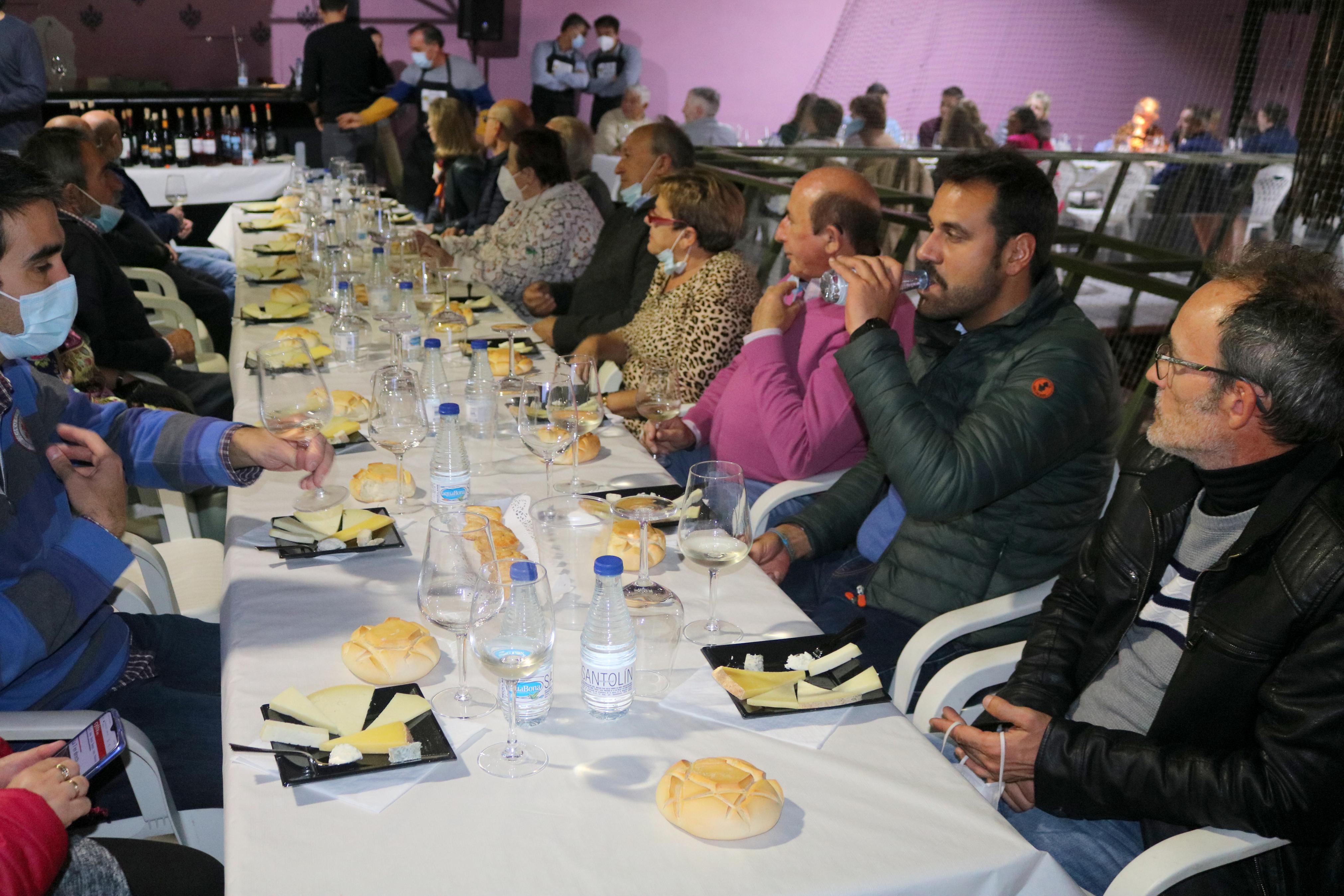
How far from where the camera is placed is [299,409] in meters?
2.01

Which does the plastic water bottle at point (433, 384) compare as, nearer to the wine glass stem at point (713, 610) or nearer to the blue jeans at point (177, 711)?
the blue jeans at point (177, 711)

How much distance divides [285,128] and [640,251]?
557 centimetres

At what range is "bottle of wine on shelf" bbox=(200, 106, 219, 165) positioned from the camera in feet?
23.8

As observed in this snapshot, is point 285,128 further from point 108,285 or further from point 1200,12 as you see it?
point 1200,12

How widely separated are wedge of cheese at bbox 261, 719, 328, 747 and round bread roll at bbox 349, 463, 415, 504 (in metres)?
0.79

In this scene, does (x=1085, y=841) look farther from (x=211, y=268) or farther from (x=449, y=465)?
(x=211, y=268)

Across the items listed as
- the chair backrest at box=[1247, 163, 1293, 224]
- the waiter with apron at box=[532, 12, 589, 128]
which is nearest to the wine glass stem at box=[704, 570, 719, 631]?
the chair backrest at box=[1247, 163, 1293, 224]

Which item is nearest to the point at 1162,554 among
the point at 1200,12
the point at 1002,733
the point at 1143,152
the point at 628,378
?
the point at 1002,733

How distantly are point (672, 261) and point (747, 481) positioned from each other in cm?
86

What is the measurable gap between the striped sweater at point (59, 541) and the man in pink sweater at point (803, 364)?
1.15 metres

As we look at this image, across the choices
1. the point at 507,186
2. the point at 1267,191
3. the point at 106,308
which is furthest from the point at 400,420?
the point at 1267,191

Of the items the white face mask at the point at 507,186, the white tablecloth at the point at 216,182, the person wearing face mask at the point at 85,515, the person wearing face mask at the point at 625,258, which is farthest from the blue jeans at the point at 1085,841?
the white tablecloth at the point at 216,182

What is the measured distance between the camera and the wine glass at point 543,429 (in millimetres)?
1930

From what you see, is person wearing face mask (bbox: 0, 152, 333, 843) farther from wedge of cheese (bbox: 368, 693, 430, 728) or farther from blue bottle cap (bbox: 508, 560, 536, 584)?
blue bottle cap (bbox: 508, 560, 536, 584)
